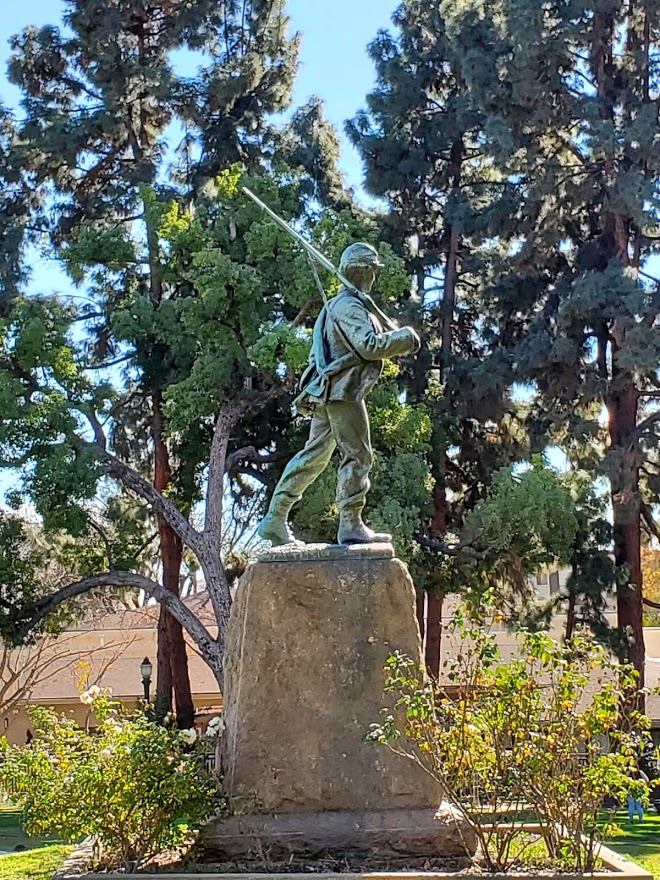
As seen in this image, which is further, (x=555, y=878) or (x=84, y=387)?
(x=84, y=387)

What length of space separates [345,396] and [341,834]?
8.20 feet

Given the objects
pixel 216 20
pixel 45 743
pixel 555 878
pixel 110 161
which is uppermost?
pixel 216 20

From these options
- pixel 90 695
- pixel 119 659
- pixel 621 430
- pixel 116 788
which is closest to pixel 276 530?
pixel 90 695

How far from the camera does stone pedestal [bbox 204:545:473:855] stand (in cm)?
598

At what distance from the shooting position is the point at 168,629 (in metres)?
20.7

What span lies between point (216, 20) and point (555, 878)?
20.3 metres

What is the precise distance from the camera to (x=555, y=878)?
512 cm

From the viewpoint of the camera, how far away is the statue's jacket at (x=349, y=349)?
6410 millimetres

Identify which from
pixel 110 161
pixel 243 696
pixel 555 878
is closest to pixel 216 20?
pixel 110 161

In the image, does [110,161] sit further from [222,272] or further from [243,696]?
[243,696]

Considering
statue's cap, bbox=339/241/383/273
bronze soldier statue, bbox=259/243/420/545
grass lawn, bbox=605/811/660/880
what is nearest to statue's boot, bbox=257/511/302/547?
bronze soldier statue, bbox=259/243/420/545

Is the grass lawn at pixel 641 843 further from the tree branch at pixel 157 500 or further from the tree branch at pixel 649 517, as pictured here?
the tree branch at pixel 157 500

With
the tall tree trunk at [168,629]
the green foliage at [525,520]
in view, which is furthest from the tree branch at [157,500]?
the green foliage at [525,520]

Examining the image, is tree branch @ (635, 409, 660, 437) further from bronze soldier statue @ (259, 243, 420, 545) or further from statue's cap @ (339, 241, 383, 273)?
statue's cap @ (339, 241, 383, 273)
